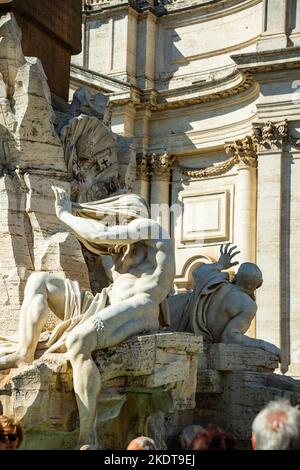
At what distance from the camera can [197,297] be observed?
36.6 feet

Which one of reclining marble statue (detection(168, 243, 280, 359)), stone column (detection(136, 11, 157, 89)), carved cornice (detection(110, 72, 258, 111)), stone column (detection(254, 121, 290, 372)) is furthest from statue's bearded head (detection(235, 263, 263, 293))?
stone column (detection(136, 11, 157, 89))

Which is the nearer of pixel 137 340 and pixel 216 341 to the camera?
pixel 137 340

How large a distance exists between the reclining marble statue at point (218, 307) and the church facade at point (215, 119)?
31.9 feet

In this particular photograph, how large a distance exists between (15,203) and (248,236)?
14.1m

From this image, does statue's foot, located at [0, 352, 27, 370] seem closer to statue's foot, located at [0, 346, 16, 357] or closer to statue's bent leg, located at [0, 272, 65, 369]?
statue's bent leg, located at [0, 272, 65, 369]

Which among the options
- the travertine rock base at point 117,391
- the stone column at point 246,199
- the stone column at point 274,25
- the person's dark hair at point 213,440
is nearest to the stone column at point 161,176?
the stone column at point 246,199

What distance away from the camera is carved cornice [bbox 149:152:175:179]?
2598cm

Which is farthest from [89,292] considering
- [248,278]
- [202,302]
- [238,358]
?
[248,278]

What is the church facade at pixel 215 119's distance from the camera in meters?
22.0

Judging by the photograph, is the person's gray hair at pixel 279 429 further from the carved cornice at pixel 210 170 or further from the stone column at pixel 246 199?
the carved cornice at pixel 210 170

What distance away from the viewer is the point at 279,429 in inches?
158

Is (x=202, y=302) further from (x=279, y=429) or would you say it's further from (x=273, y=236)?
(x=273, y=236)

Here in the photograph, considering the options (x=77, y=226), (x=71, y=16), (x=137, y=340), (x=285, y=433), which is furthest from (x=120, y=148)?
(x=285, y=433)

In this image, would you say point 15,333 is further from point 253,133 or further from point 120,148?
point 253,133
